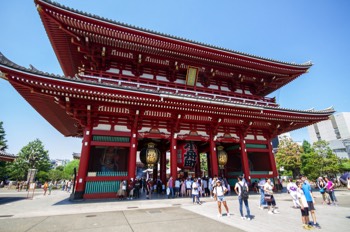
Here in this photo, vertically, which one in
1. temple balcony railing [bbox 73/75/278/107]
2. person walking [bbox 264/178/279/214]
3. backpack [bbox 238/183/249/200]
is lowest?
person walking [bbox 264/178/279/214]

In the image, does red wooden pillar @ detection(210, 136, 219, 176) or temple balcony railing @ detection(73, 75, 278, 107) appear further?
red wooden pillar @ detection(210, 136, 219, 176)

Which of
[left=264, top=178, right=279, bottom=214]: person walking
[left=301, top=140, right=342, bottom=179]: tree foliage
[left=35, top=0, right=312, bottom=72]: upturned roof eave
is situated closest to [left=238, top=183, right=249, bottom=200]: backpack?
[left=264, top=178, right=279, bottom=214]: person walking

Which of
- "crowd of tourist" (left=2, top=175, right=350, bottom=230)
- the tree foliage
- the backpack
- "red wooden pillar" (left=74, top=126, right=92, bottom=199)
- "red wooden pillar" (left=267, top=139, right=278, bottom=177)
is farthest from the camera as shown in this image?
the tree foliage

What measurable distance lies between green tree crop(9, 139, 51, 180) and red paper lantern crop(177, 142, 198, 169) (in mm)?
41187

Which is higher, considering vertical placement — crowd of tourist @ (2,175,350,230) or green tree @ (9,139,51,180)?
green tree @ (9,139,51,180)

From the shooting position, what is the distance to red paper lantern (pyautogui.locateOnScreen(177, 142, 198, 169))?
13406 mm

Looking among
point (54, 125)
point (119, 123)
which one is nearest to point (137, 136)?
point (119, 123)

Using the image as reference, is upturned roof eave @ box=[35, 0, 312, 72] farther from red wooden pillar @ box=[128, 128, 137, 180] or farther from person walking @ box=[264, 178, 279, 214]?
person walking @ box=[264, 178, 279, 214]

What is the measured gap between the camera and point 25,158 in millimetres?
38844

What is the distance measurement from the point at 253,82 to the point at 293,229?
1406cm

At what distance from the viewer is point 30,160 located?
39188mm

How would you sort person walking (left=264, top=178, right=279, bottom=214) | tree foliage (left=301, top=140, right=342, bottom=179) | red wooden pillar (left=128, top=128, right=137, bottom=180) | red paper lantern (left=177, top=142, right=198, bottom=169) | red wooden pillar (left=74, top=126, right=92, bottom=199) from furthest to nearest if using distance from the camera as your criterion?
tree foliage (left=301, top=140, right=342, bottom=179) < red paper lantern (left=177, top=142, right=198, bottom=169) < red wooden pillar (left=128, top=128, right=137, bottom=180) < red wooden pillar (left=74, top=126, right=92, bottom=199) < person walking (left=264, top=178, right=279, bottom=214)

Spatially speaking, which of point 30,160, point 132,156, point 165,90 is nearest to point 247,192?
point 132,156

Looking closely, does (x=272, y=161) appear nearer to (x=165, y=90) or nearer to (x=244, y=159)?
(x=244, y=159)
